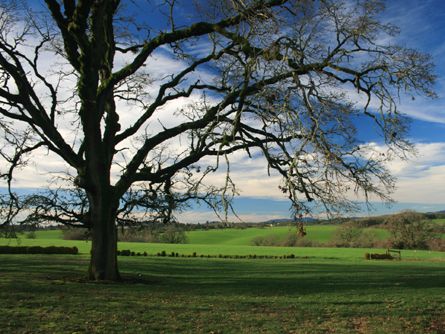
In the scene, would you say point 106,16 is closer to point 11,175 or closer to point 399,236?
point 11,175

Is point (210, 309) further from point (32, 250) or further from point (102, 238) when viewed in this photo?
point (32, 250)

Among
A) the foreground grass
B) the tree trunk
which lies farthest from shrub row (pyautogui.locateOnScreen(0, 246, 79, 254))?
the tree trunk

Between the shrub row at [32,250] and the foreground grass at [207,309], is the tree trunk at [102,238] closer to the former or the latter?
the foreground grass at [207,309]

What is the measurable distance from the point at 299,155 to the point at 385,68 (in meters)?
6.85

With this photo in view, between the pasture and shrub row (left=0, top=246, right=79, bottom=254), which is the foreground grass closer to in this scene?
the pasture

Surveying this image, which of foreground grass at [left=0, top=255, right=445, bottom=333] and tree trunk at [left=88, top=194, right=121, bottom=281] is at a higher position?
tree trunk at [left=88, top=194, right=121, bottom=281]

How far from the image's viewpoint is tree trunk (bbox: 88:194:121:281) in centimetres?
1703

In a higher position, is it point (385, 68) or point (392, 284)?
point (385, 68)

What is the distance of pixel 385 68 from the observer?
1347 centimetres

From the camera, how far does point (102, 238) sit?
17000 mm

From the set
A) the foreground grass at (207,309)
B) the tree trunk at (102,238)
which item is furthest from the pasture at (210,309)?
the tree trunk at (102,238)

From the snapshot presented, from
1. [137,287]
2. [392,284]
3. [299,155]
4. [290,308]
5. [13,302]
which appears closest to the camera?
[299,155]

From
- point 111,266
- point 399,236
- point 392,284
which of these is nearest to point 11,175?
point 111,266

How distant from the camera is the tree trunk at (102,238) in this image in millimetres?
17031
